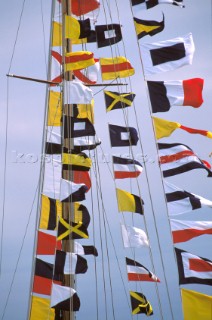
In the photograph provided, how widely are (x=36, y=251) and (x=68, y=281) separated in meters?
2.93

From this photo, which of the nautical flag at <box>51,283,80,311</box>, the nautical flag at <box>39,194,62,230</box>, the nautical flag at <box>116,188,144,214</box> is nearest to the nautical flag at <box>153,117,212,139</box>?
the nautical flag at <box>116,188,144,214</box>

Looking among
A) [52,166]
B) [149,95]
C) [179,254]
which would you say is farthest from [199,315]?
[52,166]

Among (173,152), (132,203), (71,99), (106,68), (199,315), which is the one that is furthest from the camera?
(106,68)

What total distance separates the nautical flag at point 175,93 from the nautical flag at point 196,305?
3624 millimetres

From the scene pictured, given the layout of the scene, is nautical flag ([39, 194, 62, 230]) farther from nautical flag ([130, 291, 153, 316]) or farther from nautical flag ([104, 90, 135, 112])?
nautical flag ([130, 291, 153, 316])

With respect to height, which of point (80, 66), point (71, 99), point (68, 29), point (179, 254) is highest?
point (68, 29)

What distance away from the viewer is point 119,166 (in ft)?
39.0

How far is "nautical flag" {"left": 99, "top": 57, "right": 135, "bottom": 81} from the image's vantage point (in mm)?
13453

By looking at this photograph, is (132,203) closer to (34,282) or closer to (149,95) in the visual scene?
(149,95)

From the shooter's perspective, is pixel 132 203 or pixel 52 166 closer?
pixel 132 203

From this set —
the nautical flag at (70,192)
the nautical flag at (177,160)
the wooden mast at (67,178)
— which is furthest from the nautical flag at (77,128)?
the nautical flag at (177,160)

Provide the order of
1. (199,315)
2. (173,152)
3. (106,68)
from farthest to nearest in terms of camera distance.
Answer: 1. (106,68)
2. (173,152)
3. (199,315)

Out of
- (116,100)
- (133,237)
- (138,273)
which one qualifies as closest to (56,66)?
(116,100)

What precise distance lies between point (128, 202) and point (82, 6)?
20.9 feet
